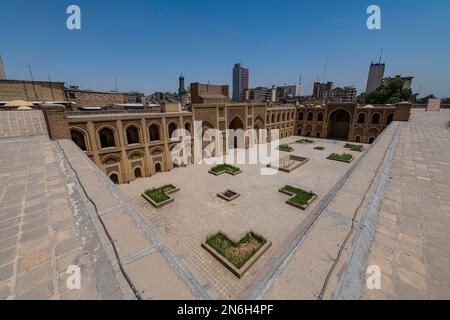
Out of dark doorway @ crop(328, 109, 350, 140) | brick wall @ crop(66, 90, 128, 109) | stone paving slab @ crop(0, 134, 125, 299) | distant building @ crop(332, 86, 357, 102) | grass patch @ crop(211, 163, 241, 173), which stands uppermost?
distant building @ crop(332, 86, 357, 102)

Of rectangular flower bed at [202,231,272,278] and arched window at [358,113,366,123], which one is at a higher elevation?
arched window at [358,113,366,123]

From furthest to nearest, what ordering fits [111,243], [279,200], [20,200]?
[279,200] → [20,200] → [111,243]

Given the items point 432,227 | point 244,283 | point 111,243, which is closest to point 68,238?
point 111,243

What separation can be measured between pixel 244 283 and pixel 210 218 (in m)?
3.67

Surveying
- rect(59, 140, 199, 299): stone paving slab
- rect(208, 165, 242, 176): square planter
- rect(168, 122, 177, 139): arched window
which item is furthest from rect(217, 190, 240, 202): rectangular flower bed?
rect(59, 140, 199, 299): stone paving slab

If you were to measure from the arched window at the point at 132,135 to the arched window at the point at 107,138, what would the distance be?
3.90ft

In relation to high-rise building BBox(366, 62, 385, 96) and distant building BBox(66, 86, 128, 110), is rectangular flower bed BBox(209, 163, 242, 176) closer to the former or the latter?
distant building BBox(66, 86, 128, 110)

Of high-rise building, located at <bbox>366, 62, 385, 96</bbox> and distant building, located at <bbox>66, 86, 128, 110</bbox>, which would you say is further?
high-rise building, located at <bbox>366, 62, 385, 96</bbox>

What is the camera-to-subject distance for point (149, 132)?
579 inches

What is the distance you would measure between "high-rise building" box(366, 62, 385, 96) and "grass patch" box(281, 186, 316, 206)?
80.4 metres

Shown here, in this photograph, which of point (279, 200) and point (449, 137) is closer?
point (449, 137)

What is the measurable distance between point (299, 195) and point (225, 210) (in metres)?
4.50

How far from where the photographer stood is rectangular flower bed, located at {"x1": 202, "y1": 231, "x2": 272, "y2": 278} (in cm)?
629

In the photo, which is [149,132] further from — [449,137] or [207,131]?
[449,137]
